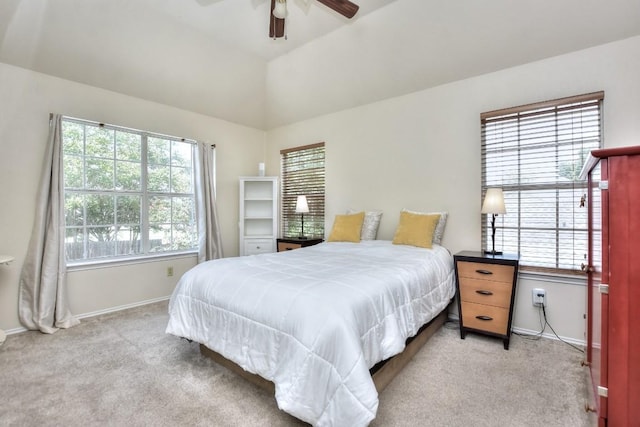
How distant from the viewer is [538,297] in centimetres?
276

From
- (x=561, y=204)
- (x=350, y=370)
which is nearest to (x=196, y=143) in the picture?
(x=350, y=370)

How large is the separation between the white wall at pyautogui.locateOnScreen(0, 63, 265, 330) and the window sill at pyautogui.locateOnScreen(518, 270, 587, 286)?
4.04 m

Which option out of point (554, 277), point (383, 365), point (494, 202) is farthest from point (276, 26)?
point (554, 277)

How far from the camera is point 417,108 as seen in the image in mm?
3529

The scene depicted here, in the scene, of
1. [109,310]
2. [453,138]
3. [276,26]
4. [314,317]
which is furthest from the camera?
[109,310]

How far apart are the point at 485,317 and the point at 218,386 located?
2222mm

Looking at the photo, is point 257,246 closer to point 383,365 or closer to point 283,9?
point 383,365

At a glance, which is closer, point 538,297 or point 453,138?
point 538,297

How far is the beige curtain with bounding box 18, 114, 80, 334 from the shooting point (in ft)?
9.53

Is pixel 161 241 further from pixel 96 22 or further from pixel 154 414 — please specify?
pixel 154 414

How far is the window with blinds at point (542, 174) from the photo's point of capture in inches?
103

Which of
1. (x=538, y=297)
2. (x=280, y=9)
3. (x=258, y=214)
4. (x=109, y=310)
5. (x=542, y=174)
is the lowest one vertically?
(x=109, y=310)

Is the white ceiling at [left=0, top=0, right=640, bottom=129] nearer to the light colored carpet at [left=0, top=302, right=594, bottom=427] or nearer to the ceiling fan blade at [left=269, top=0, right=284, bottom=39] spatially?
the ceiling fan blade at [left=269, top=0, right=284, bottom=39]

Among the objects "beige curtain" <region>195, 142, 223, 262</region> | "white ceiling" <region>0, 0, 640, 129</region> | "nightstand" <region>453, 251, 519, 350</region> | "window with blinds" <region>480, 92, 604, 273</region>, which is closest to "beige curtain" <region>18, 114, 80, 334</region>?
"white ceiling" <region>0, 0, 640, 129</region>
